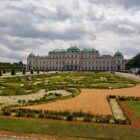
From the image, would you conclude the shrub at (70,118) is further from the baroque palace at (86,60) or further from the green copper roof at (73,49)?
the green copper roof at (73,49)

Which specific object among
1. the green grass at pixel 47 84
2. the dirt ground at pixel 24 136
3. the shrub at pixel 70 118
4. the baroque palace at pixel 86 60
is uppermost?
the baroque palace at pixel 86 60

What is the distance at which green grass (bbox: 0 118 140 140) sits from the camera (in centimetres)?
978

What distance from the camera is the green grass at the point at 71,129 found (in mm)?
9781

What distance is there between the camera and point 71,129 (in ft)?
33.9

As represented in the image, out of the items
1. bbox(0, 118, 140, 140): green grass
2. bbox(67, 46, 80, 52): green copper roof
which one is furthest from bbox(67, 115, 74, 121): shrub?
bbox(67, 46, 80, 52): green copper roof

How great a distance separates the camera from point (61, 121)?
11.4m

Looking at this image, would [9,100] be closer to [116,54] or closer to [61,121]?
[61,121]

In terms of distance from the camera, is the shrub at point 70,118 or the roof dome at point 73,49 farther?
the roof dome at point 73,49

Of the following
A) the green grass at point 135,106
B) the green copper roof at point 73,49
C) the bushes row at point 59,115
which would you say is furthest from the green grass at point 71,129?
the green copper roof at point 73,49

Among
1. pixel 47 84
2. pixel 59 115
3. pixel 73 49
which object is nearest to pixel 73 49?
pixel 73 49

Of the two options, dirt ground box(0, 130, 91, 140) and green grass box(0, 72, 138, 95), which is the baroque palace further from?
dirt ground box(0, 130, 91, 140)

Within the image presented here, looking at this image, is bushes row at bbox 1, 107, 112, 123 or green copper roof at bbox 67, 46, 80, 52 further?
green copper roof at bbox 67, 46, 80, 52

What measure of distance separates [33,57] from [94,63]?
82.6ft

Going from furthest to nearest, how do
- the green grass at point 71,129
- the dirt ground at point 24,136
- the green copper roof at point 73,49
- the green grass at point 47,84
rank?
the green copper roof at point 73,49, the green grass at point 47,84, the green grass at point 71,129, the dirt ground at point 24,136
